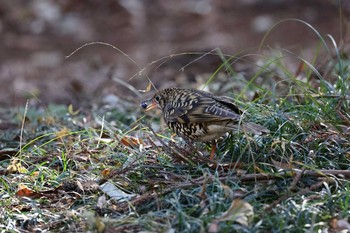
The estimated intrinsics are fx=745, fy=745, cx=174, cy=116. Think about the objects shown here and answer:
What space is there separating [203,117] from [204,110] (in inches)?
2.3

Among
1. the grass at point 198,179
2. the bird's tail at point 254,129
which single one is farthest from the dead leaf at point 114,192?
the bird's tail at point 254,129

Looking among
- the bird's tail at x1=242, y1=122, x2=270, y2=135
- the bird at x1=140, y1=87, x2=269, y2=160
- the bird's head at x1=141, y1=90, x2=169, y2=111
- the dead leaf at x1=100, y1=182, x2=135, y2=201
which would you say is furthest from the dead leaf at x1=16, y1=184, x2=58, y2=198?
the bird's tail at x1=242, y1=122, x2=270, y2=135

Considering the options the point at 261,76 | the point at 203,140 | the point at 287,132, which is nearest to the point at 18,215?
the point at 203,140

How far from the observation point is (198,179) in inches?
184

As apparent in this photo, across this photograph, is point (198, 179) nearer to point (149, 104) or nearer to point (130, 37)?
point (149, 104)

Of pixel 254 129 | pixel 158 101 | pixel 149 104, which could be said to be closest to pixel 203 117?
pixel 254 129

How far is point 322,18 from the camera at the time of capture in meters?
12.0

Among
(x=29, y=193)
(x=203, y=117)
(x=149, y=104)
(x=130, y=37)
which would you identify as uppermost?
(x=203, y=117)

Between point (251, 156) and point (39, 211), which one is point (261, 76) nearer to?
point (251, 156)

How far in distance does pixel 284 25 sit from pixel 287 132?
6811 millimetres

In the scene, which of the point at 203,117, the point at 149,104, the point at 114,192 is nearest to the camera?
the point at 114,192

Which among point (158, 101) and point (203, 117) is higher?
point (203, 117)

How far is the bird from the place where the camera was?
4.96 m

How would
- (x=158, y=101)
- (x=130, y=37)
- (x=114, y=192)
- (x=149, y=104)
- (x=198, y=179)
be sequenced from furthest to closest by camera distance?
(x=130, y=37) < (x=149, y=104) < (x=158, y=101) < (x=114, y=192) < (x=198, y=179)
